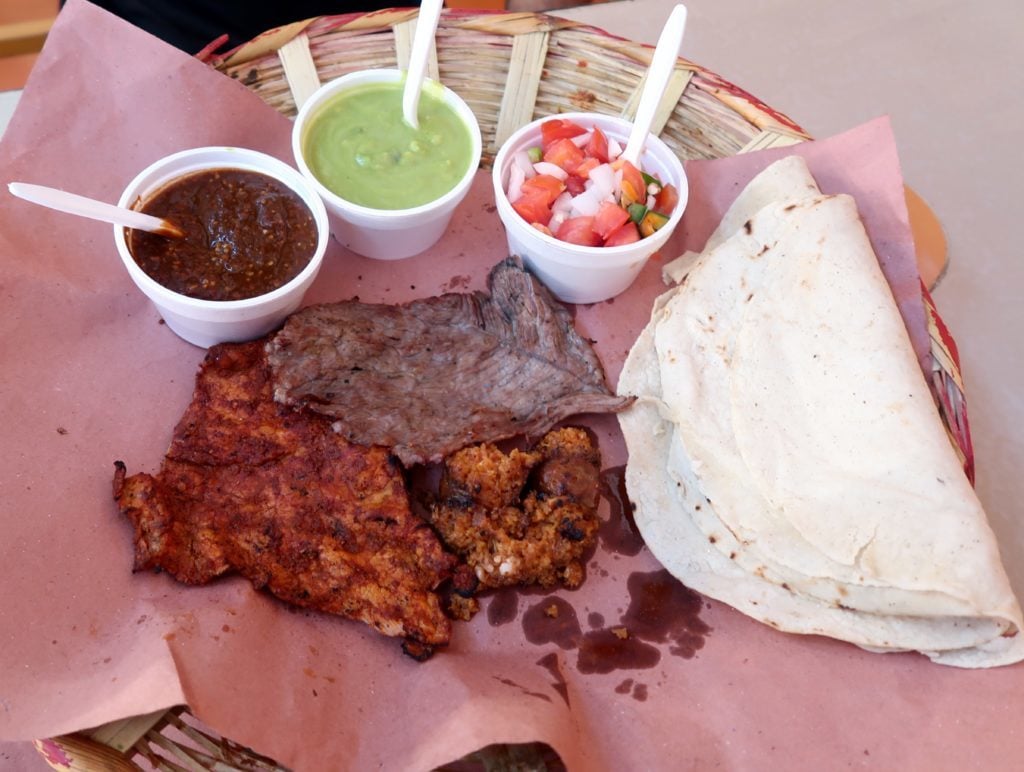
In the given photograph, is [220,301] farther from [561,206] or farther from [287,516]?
[561,206]

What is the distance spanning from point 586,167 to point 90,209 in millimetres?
1720

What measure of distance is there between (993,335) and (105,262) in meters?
4.03

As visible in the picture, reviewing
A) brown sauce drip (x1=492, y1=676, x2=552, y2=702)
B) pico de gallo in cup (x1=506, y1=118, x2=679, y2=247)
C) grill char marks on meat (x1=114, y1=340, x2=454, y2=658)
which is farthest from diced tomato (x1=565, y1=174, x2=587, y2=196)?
brown sauce drip (x1=492, y1=676, x2=552, y2=702)

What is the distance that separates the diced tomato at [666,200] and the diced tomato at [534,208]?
1.42 feet

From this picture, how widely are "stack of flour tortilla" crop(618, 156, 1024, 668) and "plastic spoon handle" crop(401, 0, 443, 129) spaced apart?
125 centimetres

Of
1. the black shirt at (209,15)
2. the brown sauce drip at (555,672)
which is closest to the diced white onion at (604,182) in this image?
the brown sauce drip at (555,672)

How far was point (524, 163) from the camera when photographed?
318 cm

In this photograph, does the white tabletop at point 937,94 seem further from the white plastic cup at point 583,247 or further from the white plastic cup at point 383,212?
the white plastic cup at point 383,212

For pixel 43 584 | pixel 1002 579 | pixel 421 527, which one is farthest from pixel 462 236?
pixel 1002 579

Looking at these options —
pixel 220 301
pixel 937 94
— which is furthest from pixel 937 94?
pixel 220 301

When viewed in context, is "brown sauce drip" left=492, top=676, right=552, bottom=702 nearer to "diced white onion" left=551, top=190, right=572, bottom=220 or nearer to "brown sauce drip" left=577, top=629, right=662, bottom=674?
"brown sauce drip" left=577, top=629, right=662, bottom=674

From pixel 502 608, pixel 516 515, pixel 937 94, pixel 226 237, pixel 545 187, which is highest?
pixel 545 187

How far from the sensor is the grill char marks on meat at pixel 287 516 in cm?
246

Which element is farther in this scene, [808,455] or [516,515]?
[516,515]
